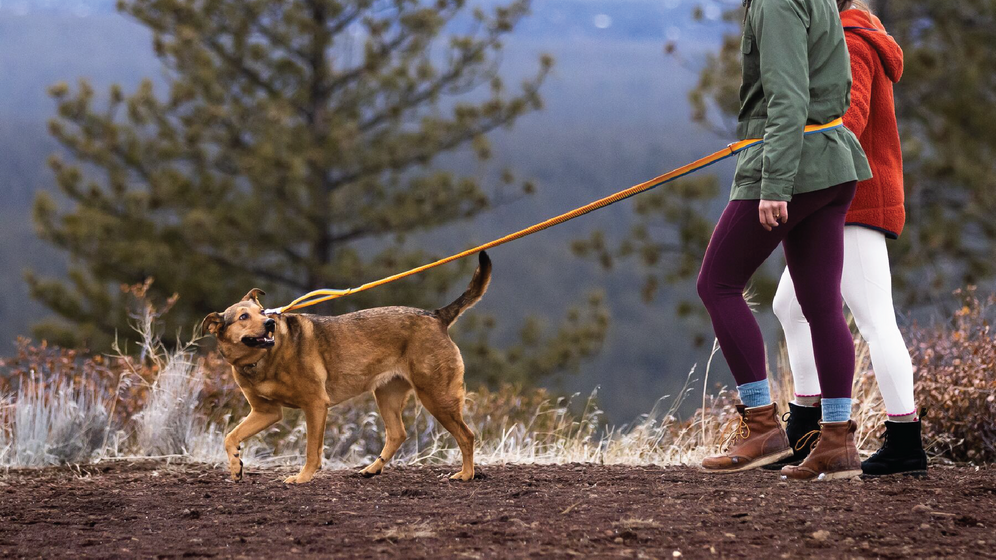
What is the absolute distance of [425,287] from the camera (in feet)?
57.2

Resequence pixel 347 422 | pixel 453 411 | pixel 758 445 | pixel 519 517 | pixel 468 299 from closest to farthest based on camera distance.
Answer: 1. pixel 519 517
2. pixel 758 445
3. pixel 453 411
4. pixel 468 299
5. pixel 347 422

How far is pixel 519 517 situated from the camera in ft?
12.6

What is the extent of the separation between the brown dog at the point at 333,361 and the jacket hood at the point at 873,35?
2046mm

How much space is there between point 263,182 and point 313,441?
11793mm

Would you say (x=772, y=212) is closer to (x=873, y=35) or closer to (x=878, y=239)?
(x=878, y=239)

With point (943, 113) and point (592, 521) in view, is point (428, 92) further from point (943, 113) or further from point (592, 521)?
point (592, 521)

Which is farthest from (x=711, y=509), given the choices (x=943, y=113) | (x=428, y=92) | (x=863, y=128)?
(x=943, y=113)

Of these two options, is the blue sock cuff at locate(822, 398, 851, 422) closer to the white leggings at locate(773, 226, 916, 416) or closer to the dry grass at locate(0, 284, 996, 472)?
the white leggings at locate(773, 226, 916, 416)

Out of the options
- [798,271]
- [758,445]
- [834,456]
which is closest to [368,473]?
[758,445]

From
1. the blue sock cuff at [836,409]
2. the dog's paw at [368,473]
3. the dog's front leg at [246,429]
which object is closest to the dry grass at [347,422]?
the dog's paw at [368,473]

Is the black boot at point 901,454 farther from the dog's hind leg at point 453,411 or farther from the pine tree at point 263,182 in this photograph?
the pine tree at point 263,182

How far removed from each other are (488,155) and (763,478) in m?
12.4

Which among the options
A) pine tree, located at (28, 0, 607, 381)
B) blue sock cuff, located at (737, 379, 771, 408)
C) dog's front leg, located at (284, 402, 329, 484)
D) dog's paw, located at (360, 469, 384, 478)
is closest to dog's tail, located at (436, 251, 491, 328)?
dog's front leg, located at (284, 402, 329, 484)

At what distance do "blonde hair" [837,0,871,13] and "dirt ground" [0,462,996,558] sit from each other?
7.04 feet
